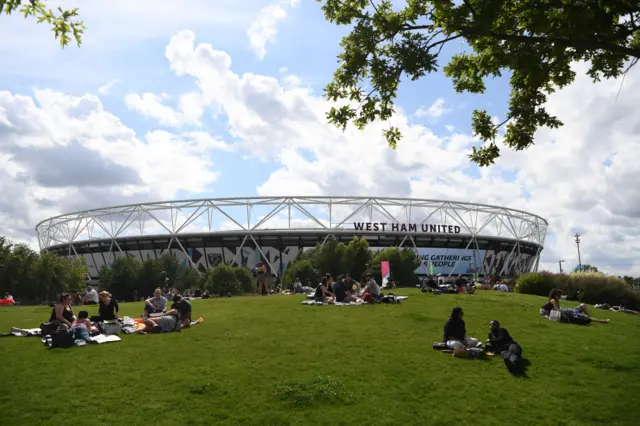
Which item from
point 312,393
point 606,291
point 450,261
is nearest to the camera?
point 312,393

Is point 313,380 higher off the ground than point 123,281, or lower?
lower

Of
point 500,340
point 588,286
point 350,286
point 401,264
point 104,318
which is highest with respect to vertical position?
point 401,264

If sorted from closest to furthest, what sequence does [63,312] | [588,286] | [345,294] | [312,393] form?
[312,393] → [63,312] → [345,294] → [588,286]

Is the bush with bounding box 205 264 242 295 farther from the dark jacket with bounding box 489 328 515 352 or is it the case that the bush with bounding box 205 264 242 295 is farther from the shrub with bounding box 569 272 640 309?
the dark jacket with bounding box 489 328 515 352

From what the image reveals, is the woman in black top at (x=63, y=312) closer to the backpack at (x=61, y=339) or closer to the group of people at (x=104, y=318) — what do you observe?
the group of people at (x=104, y=318)

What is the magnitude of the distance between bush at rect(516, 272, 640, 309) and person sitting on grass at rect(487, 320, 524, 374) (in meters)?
17.3

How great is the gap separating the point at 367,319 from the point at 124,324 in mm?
6397

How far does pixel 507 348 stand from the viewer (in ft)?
33.7

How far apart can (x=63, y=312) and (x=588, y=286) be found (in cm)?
2470

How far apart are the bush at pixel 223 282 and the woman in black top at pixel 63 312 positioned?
114 ft

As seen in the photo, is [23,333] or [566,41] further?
[23,333]

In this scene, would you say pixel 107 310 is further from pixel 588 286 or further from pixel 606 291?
pixel 606 291

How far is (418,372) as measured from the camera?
30.2 feet

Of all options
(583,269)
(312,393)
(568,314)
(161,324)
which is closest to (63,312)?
(161,324)
